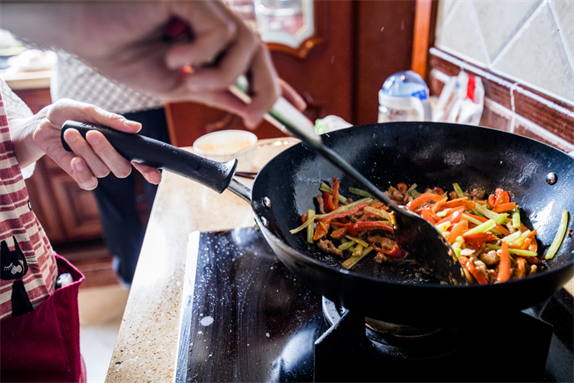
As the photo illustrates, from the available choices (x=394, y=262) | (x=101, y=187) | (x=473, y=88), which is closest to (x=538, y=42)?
(x=473, y=88)

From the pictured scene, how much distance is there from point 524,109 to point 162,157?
89cm

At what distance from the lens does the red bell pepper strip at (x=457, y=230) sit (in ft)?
2.44

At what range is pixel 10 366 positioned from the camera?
2.46ft

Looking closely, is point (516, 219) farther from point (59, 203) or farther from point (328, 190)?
point (59, 203)

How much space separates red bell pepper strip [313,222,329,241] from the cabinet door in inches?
50.9

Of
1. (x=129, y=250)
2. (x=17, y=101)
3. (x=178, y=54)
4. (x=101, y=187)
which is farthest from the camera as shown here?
(x=129, y=250)

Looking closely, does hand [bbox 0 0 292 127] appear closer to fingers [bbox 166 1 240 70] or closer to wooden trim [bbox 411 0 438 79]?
fingers [bbox 166 1 240 70]

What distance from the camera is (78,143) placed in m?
0.65

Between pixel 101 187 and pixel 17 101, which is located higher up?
pixel 17 101

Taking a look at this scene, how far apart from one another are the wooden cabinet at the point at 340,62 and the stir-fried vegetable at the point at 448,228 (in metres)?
1.30

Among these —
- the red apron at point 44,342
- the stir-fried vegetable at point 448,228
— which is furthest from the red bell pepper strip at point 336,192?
the red apron at point 44,342

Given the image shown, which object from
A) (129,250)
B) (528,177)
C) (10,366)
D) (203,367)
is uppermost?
(528,177)

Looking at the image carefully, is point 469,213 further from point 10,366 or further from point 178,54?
point 10,366

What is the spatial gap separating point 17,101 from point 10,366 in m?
0.54
